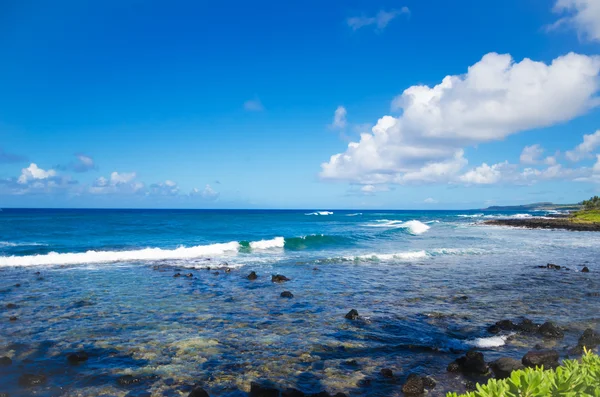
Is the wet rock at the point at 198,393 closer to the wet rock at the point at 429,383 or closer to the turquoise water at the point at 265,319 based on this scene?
the turquoise water at the point at 265,319

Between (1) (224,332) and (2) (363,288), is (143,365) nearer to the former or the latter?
(1) (224,332)

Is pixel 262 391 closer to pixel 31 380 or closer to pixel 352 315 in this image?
pixel 31 380

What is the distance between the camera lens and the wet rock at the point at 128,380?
862 centimetres

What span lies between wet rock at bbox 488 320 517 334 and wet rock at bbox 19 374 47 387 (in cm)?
1260

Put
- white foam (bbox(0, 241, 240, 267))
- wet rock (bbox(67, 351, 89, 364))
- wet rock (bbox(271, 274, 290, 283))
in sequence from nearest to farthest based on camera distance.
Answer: wet rock (bbox(67, 351, 89, 364)), wet rock (bbox(271, 274, 290, 283)), white foam (bbox(0, 241, 240, 267))

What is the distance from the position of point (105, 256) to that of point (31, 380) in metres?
23.7

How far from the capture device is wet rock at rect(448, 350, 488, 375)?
8992 millimetres

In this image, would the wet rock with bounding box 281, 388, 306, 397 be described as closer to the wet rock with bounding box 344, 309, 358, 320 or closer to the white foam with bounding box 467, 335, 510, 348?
the wet rock with bounding box 344, 309, 358, 320

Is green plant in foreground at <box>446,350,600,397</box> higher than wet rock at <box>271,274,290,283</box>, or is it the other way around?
green plant in foreground at <box>446,350,600,397</box>

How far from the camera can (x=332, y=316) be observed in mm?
13906

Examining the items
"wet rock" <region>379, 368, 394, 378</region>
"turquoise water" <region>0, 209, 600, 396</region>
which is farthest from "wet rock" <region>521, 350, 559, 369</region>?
"wet rock" <region>379, 368, 394, 378</region>

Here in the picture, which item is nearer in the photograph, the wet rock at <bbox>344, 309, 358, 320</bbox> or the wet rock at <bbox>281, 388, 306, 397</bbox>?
the wet rock at <bbox>281, 388, 306, 397</bbox>

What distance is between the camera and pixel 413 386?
8.16 m

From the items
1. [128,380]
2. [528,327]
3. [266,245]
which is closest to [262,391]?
[128,380]
